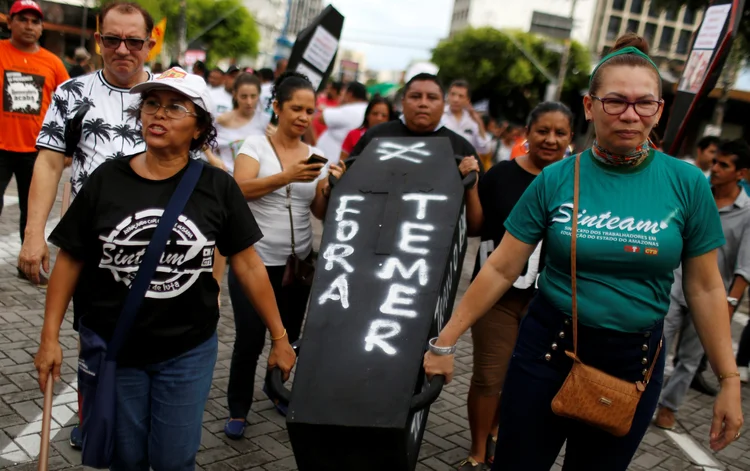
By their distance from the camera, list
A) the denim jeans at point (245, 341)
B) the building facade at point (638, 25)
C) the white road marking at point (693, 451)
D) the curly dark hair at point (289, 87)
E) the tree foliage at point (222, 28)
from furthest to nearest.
→ the building facade at point (638, 25) < the tree foliage at point (222, 28) < the white road marking at point (693, 451) < the curly dark hair at point (289, 87) < the denim jeans at point (245, 341)

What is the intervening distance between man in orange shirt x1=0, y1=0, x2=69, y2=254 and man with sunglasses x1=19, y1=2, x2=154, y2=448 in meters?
3.06

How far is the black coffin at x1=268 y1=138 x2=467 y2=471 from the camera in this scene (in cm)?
288

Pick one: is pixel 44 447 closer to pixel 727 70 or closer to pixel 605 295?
pixel 605 295

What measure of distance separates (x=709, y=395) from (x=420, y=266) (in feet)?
13.3

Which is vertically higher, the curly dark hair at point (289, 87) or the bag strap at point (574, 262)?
the curly dark hair at point (289, 87)

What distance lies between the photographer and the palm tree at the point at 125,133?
11.6 feet

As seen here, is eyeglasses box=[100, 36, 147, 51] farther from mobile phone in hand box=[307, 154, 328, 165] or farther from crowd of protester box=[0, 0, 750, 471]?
mobile phone in hand box=[307, 154, 328, 165]

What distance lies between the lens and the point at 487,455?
426cm

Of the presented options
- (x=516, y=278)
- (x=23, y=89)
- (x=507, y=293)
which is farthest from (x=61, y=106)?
(x=23, y=89)

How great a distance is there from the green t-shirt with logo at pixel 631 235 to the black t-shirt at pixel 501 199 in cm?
144

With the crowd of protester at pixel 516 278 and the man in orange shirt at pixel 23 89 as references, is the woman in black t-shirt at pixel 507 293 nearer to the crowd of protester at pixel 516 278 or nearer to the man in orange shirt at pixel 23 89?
the crowd of protester at pixel 516 278

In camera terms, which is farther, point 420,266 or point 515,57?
point 515,57

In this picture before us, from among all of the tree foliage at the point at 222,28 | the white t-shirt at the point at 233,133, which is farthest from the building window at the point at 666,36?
the white t-shirt at the point at 233,133

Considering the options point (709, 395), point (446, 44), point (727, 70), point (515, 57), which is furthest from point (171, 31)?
point (709, 395)
